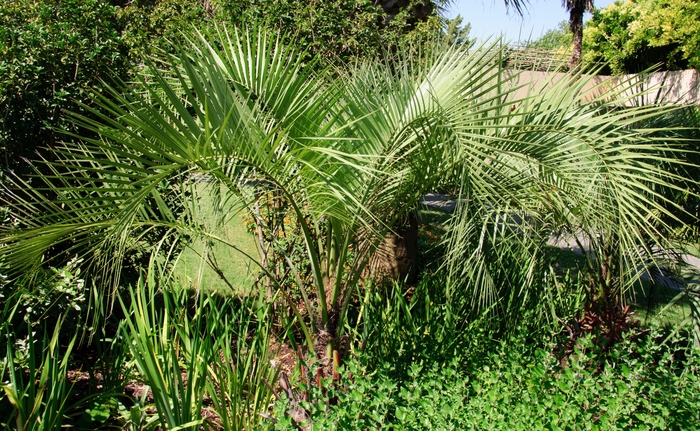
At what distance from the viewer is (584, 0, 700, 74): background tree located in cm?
1198

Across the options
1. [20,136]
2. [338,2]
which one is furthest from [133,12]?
[20,136]

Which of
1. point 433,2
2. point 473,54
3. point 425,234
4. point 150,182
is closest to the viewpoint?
point 150,182

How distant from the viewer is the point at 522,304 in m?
4.06

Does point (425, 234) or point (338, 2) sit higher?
point (338, 2)

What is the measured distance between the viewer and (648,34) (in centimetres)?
1248

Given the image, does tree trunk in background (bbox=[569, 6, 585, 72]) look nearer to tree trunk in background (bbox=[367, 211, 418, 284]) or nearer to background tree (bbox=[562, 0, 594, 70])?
background tree (bbox=[562, 0, 594, 70])

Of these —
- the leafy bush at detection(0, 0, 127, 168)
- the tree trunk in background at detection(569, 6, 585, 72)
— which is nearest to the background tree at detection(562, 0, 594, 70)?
the tree trunk in background at detection(569, 6, 585, 72)

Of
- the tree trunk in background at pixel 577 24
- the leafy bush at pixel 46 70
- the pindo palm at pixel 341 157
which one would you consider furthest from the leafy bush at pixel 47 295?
the tree trunk in background at pixel 577 24

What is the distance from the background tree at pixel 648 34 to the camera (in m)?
12.0

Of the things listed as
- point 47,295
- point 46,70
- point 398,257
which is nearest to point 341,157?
point 47,295

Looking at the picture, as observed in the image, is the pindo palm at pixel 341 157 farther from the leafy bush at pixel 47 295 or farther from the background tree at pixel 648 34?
the background tree at pixel 648 34

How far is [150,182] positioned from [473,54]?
186 cm

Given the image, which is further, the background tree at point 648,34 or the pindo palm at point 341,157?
the background tree at point 648,34

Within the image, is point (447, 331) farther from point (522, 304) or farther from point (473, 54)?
point (473, 54)
